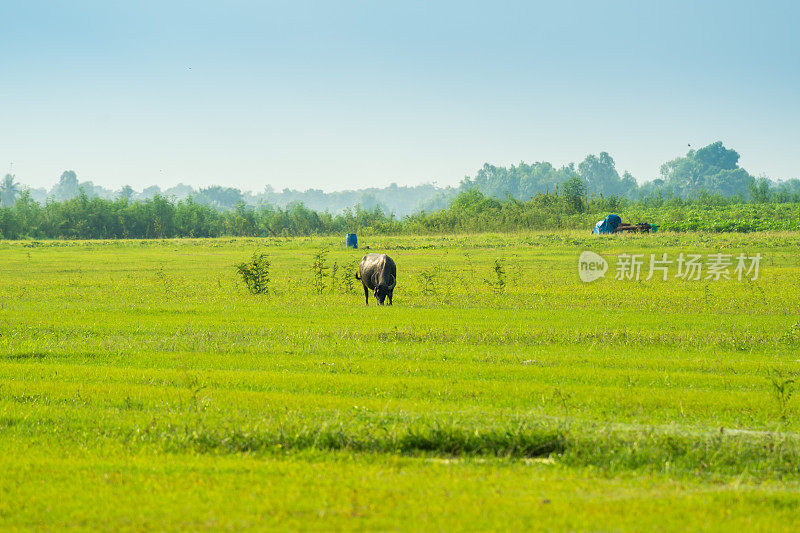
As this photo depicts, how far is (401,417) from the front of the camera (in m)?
8.28

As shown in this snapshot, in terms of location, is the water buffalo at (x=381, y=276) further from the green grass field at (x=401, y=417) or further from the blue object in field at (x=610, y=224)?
the blue object in field at (x=610, y=224)

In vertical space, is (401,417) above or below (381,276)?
below

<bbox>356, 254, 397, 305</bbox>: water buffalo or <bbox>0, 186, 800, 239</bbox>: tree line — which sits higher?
→ <bbox>0, 186, 800, 239</bbox>: tree line

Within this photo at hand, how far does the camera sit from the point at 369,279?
2417 cm

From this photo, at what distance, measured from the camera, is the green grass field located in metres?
5.84

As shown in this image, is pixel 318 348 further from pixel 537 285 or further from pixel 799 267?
pixel 799 267

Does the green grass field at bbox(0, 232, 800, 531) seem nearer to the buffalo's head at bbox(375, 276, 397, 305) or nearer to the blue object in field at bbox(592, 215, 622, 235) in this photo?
the buffalo's head at bbox(375, 276, 397, 305)

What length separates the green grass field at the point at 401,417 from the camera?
5836 millimetres

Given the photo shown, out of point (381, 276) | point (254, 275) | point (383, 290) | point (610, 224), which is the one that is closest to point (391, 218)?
point (610, 224)

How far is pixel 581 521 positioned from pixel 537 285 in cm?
2303

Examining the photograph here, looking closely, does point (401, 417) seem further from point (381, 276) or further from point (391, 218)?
point (391, 218)

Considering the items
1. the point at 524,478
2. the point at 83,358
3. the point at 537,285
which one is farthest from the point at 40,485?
the point at 537,285

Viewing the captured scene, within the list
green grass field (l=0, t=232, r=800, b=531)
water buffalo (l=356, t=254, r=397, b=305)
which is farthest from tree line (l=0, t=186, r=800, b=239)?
green grass field (l=0, t=232, r=800, b=531)

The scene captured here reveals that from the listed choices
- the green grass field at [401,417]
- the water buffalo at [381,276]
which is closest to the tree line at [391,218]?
the water buffalo at [381,276]
